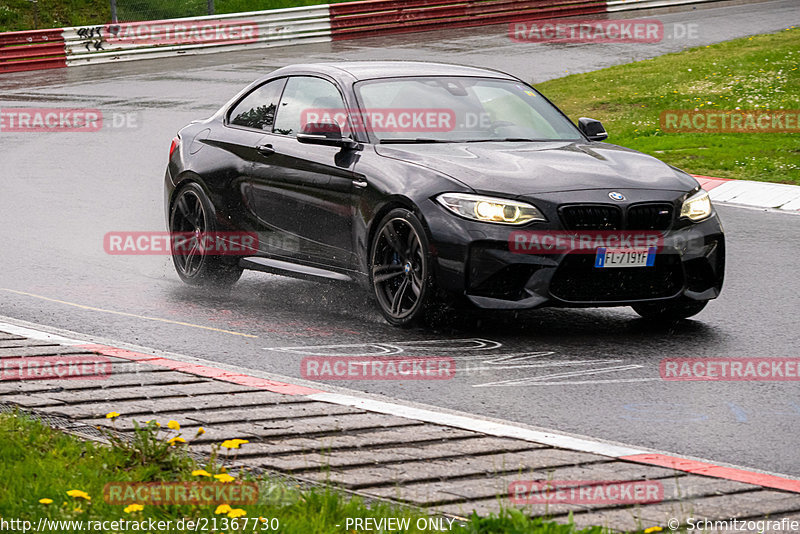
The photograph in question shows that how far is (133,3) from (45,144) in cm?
1499

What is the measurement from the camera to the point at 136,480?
4.50 metres

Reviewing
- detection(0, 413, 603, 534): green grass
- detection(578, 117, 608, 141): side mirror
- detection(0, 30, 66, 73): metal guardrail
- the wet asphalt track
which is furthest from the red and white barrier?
detection(0, 413, 603, 534): green grass

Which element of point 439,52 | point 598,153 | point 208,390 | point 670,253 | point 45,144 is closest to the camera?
point 208,390

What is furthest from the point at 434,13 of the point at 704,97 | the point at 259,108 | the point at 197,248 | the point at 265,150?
the point at 265,150

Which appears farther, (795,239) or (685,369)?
(795,239)

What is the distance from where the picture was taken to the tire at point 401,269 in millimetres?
7707

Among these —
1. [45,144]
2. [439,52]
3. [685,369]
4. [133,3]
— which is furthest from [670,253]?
[133,3]

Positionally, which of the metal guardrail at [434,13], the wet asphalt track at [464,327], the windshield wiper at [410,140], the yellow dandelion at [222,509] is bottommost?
the wet asphalt track at [464,327]

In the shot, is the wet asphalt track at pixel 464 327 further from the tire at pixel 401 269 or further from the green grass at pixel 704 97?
the green grass at pixel 704 97

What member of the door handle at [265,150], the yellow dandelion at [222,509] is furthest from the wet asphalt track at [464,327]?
the yellow dandelion at [222,509]

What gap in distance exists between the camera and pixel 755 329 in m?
8.20

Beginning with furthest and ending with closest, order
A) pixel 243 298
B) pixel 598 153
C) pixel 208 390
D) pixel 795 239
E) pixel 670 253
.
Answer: pixel 795 239 → pixel 243 298 → pixel 598 153 → pixel 670 253 → pixel 208 390

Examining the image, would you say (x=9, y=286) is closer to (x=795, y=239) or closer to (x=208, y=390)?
(x=208, y=390)

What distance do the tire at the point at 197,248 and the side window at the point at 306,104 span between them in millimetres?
899
